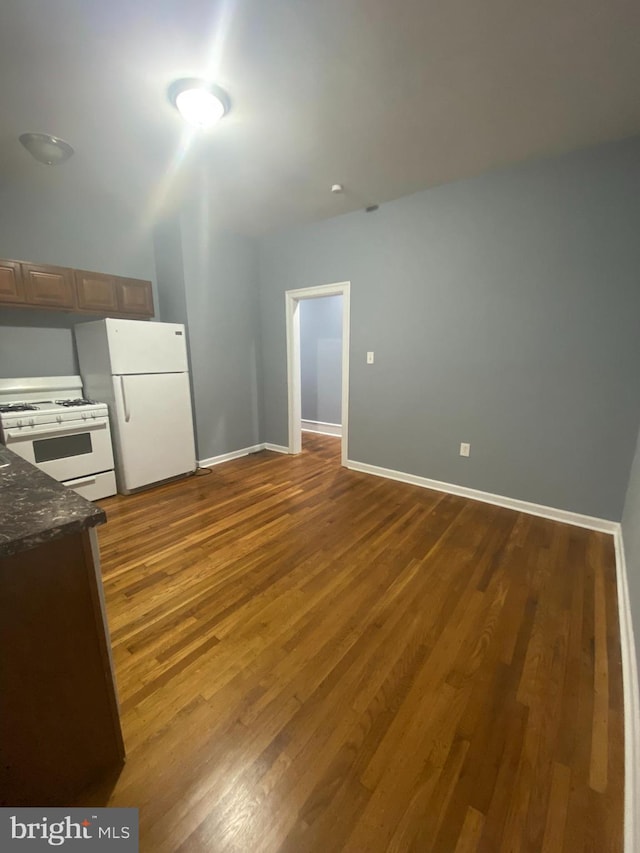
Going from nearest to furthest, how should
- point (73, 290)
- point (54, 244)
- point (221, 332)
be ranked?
point (73, 290) < point (54, 244) < point (221, 332)

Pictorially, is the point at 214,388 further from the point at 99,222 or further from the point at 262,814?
the point at 262,814

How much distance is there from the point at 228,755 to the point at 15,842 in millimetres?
539

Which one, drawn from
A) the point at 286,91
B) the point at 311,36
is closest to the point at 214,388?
the point at 286,91

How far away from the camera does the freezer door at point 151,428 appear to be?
309 centimetres

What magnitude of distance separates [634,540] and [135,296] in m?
4.22

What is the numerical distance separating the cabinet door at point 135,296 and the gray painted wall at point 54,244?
1.10 ft

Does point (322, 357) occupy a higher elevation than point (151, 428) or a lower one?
higher

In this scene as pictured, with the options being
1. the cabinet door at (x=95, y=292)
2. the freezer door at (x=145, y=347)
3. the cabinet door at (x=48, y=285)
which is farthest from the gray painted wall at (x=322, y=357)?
the cabinet door at (x=48, y=285)

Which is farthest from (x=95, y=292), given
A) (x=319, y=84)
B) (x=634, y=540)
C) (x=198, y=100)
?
(x=634, y=540)

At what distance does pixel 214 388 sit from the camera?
155 inches

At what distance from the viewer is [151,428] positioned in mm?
3295

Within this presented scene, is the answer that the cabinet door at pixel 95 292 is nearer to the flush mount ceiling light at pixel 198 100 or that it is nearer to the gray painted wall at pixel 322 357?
the flush mount ceiling light at pixel 198 100

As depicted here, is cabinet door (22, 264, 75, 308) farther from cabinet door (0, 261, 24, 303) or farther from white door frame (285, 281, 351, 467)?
white door frame (285, 281, 351, 467)

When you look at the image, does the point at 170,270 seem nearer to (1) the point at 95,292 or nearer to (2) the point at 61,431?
(1) the point at 95,292
